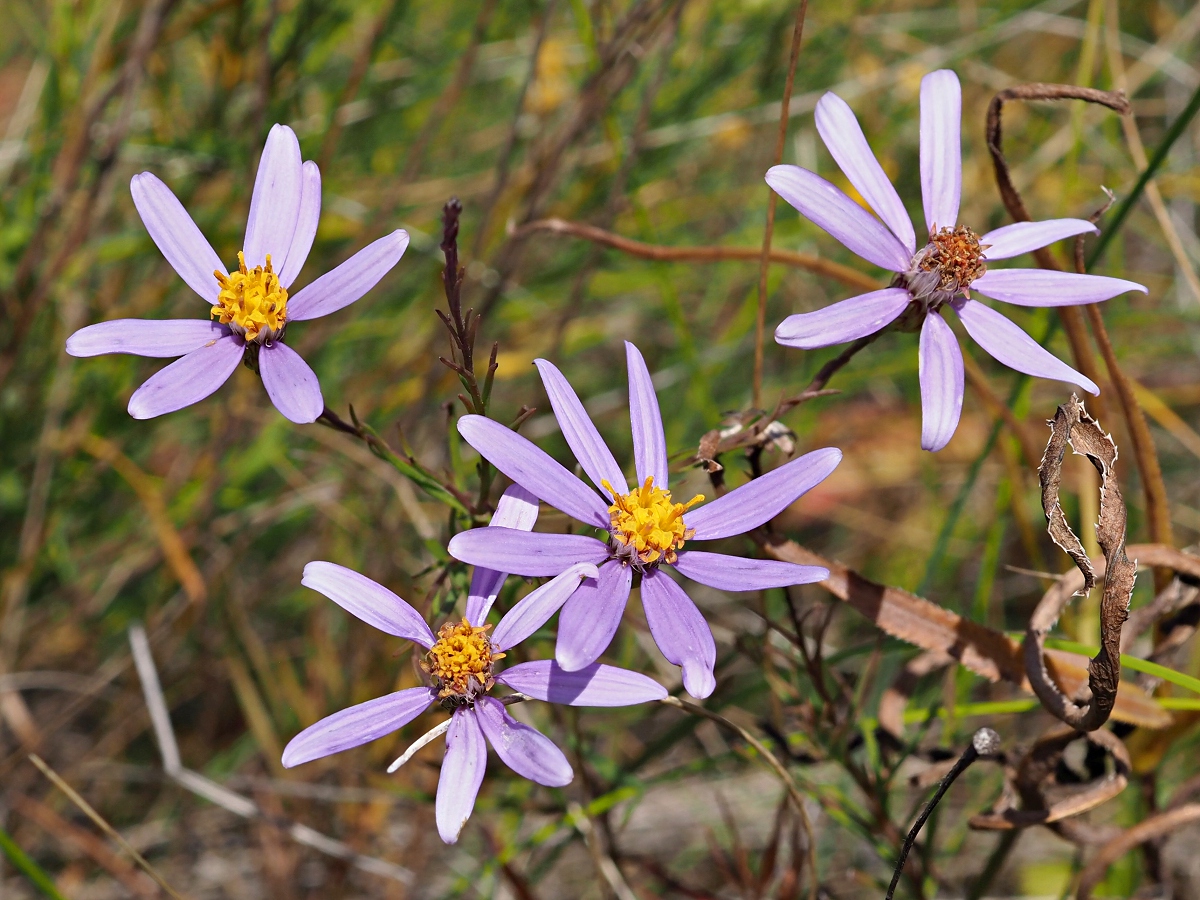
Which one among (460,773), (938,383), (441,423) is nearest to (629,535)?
(460,773)

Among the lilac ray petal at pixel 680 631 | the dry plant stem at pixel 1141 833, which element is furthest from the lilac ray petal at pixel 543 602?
the dry plant stem at pixel 1141 833

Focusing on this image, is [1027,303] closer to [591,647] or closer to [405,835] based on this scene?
[591,647]

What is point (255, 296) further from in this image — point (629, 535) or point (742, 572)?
point (742, 572)

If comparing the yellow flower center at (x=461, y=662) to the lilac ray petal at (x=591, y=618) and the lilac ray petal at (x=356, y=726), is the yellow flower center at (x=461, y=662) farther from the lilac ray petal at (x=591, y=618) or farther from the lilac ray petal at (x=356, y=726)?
the lilac ray petal at (x=591, y=618)

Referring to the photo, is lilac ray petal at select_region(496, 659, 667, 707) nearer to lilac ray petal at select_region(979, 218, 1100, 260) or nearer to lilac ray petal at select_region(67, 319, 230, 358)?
lilac ray petal at select_region(67, 319, 230, 358)

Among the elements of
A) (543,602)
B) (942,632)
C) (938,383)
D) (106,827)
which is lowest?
(106,827)

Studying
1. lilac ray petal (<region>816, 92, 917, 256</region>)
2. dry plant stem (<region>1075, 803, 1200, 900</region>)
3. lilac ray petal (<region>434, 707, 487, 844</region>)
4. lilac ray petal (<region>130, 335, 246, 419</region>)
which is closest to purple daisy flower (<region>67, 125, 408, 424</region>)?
lilac ray petal (<region>130, 335, 246, 419</region>)

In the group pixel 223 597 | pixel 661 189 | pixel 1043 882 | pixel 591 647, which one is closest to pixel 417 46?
pixel 661 189
